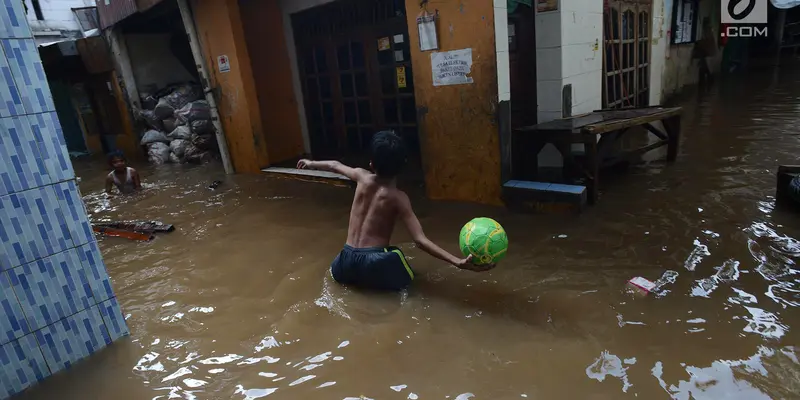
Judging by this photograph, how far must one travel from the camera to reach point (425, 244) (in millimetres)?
3021

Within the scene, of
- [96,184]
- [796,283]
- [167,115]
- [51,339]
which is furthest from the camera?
[167,115]

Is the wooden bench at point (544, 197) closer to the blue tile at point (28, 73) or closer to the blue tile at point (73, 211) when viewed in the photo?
the blue tile at point (73, 211)

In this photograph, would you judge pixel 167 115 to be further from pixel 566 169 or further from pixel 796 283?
pixel 796 283

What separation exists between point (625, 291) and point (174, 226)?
486 cm

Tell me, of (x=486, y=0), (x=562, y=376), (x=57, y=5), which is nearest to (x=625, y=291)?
(x=562, y=376)

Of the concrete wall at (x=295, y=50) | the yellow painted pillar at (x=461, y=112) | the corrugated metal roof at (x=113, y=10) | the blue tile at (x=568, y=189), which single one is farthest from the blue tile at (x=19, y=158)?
the corrugated metal roof at (x=113, y=10)

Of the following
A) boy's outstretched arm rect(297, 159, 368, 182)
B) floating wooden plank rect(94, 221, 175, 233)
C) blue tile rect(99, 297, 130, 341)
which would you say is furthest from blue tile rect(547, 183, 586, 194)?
floating wooden plank rect(94, 221, 175, 233)

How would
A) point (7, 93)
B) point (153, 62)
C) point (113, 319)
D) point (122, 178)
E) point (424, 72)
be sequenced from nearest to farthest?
point (7, 93)
point (113, 319)
point (424, 72)
point (122, 178)
point (153, 62)

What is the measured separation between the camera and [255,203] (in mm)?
6039

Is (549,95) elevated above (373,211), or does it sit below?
above

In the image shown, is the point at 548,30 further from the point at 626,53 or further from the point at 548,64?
the point at 626,53

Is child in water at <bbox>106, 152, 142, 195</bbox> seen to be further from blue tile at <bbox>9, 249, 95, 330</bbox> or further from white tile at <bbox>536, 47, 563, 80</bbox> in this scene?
white tile at <bbox>536, 47, 563, 80</bbox>

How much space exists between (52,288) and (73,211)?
44cm

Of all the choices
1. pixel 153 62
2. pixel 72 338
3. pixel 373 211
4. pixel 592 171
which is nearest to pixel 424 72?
pixel 592 171
